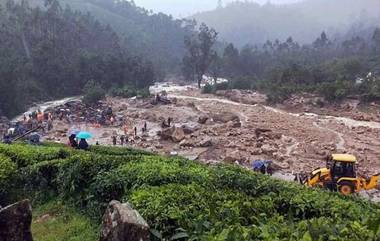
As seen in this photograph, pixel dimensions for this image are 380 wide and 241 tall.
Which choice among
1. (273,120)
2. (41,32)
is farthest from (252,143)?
(41,32)

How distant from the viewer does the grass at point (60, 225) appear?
910cm

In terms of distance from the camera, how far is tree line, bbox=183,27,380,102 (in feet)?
148

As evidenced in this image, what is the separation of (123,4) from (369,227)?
15623 centimetres

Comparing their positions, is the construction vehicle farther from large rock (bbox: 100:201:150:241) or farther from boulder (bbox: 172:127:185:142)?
boulder (bbox: 172:127:185:142)

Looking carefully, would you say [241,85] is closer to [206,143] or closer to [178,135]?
[178,135]

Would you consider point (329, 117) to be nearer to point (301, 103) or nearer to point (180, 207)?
point (301, 103)

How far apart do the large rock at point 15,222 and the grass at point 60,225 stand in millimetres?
1808

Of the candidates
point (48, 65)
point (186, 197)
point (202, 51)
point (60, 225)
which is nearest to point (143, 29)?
point (202, 51)

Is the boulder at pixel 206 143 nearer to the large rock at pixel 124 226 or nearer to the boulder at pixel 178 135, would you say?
the boulder at pixel 178 135

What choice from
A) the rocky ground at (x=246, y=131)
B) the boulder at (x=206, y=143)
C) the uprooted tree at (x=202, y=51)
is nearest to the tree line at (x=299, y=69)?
the uprooted tree at (x=202, y=51)

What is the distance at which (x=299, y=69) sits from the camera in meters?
54.8

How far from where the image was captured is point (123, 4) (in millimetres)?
154000

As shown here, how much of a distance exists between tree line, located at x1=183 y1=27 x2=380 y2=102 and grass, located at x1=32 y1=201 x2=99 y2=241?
37433 mm

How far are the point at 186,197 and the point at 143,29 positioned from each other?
413ft
